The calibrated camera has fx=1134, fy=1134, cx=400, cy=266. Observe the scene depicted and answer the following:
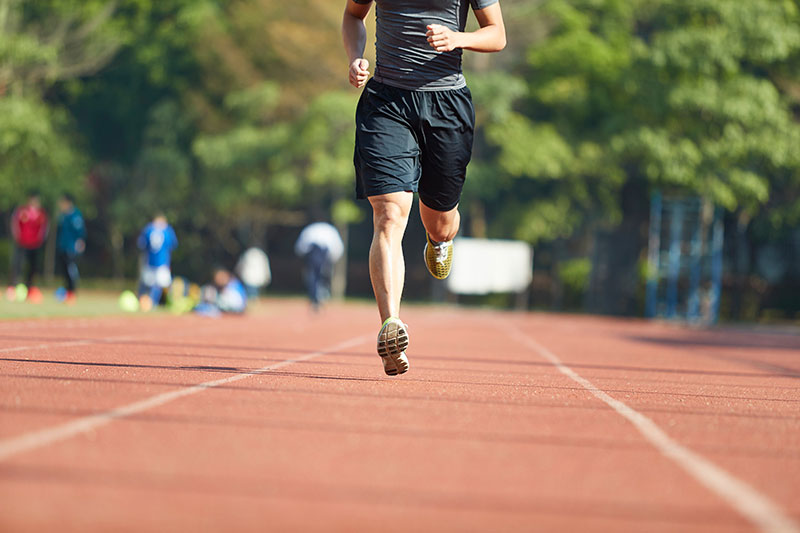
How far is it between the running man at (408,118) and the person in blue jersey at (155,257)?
13783 mm

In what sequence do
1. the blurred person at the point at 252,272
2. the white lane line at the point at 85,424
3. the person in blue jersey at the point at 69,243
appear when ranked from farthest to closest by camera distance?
the blurred person at the point at 252,272 → the person in blue jersey at the point at 69,243 → the white lane line at the point at 85,424

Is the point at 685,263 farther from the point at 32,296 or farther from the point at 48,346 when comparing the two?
the point at 48,346

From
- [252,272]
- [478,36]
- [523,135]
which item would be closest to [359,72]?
[478,36]

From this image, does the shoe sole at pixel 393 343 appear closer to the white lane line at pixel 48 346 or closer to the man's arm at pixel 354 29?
the man's arm at pixel 354 29

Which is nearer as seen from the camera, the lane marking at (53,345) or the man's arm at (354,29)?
the man's arm at (354,29)

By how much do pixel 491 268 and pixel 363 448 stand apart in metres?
28.3

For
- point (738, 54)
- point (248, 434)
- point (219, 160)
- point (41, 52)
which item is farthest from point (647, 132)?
point (248, 434)

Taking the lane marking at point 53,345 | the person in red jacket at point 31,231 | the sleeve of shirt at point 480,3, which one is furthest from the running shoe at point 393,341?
the person in red jacket at point 31,231

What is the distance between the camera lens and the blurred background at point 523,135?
29.0 meters

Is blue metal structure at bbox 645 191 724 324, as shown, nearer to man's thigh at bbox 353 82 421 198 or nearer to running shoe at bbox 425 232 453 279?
running shoe at bbox 425 232 453 279

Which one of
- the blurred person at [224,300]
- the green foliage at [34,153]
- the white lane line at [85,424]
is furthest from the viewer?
the green foliage at [34,153]

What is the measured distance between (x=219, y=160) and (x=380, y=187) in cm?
2880

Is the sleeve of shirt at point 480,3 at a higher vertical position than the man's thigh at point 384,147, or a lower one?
higher

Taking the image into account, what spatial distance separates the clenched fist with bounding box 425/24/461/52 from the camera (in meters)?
6.11
